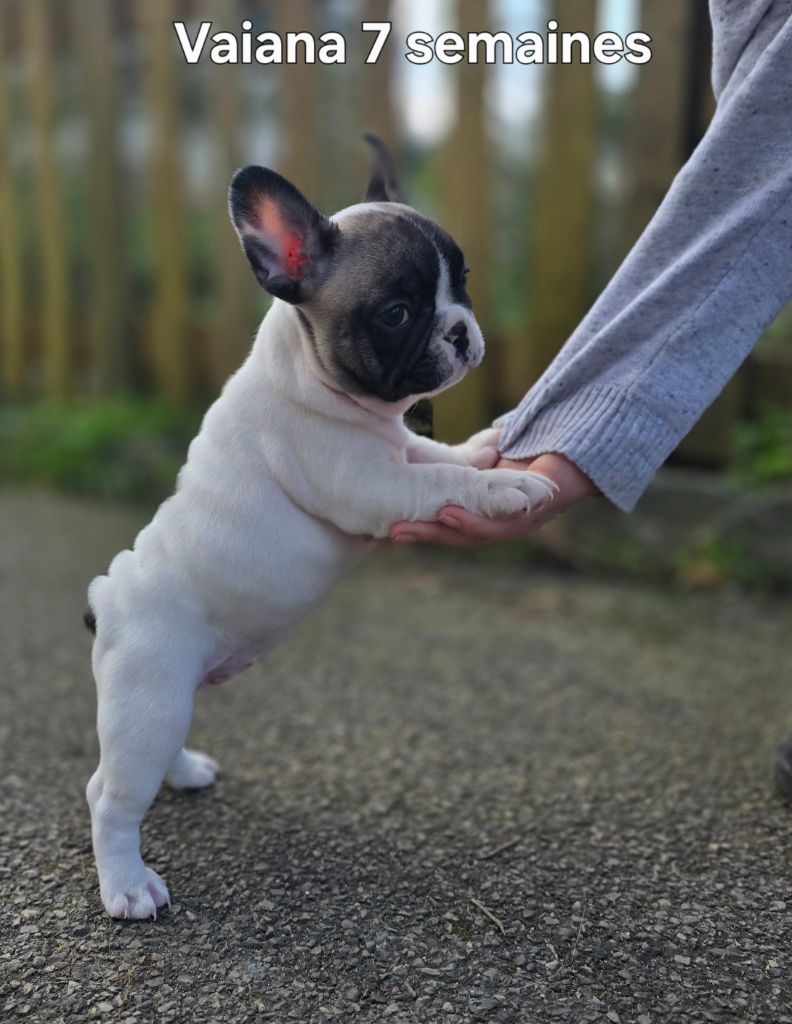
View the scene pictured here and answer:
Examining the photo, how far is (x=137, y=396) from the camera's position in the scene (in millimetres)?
5938

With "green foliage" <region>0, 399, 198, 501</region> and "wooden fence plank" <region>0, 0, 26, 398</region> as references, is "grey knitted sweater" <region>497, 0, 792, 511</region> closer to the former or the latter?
"green foliage" <region>0, 399, 198, 501</region>

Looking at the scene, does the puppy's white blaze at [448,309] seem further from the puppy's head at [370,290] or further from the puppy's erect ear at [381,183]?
the puppy's erect ear at [381,183]

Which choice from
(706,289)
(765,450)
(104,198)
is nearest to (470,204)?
(765,450)

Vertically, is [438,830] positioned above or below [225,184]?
below

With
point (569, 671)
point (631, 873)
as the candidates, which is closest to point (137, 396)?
point (569, 671)

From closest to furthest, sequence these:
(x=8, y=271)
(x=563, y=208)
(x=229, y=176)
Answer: (x=563, y=208), (x=229, y=176), (x=8, y=271)

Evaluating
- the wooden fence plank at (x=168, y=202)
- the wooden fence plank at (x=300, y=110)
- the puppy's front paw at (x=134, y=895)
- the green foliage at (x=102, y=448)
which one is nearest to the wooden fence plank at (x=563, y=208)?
the wooden fence plank at (x=300, y=110)

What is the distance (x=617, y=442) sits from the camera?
2.29 m

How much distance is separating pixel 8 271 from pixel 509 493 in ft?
16.6

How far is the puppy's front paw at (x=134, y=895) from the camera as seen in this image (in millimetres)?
2168

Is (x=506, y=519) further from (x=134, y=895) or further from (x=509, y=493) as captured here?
(x=134, y=895)

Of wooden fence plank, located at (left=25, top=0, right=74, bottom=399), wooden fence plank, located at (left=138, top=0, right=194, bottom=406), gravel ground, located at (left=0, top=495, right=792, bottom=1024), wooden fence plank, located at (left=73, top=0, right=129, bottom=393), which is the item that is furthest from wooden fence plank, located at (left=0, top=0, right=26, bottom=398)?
gravel ground, located at (left=0, top=495, right=792, bottom=1024)

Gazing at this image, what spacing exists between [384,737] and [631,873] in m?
0.87

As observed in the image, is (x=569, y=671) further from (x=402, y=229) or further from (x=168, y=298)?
(x=168, y=298)
